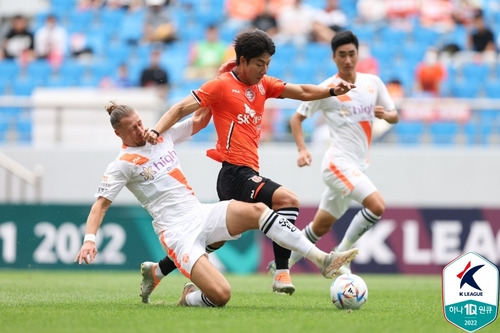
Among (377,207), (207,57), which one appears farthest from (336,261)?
(207,57)

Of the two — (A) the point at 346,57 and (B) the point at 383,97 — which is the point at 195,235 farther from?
(B) the point at 383,97

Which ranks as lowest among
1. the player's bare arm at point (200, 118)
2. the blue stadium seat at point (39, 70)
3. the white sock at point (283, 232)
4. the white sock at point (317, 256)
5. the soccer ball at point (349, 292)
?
the soccer ball at point (349, 292)

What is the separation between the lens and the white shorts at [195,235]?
844cm

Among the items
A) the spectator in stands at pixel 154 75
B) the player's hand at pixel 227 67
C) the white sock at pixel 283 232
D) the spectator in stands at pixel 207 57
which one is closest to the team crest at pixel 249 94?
the player's hand at pixel 227 67

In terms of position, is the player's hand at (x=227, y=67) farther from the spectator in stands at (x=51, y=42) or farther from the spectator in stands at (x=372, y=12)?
the spectator in stands at (x=51, y=42)

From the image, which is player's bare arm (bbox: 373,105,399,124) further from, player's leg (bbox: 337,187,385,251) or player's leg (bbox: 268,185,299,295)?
player's leg (bbox: 268,185,299,295)

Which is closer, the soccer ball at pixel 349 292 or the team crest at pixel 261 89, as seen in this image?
the soccer ball at pixel 349 292

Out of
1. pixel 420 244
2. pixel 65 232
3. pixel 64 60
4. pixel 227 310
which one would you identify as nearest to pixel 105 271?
pixel 65 232

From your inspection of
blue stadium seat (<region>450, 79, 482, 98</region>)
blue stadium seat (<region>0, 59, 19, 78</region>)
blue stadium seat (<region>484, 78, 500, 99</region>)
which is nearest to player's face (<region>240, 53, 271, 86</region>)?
blue stadium seat (<region>450, 79, 482, 98</region>)

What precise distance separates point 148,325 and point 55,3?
17889mm

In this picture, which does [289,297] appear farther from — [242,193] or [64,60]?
[64,60]

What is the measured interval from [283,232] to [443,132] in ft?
33.3

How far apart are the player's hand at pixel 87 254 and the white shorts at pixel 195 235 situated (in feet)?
2.91

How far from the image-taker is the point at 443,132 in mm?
17656
